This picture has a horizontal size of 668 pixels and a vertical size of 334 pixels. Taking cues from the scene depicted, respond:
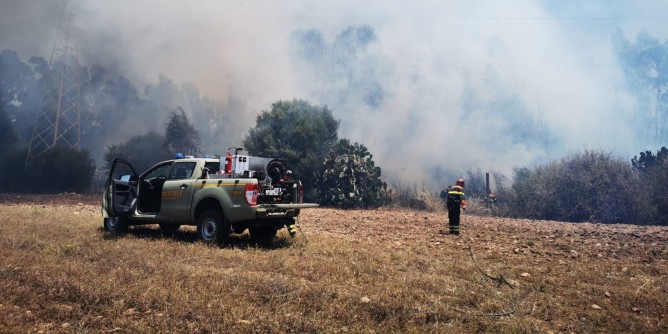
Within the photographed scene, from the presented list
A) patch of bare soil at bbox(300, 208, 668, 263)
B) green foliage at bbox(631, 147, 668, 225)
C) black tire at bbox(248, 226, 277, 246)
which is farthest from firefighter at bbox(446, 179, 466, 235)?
green foliage at bbox(631, 147, 668, 225)

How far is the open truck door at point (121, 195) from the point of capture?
30.2 ft

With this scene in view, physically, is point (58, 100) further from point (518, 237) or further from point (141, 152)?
point (518, 237)

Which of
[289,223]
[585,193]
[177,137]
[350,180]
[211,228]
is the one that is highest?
[177,137]

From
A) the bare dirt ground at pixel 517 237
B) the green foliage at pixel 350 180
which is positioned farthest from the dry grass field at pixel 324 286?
the green foliage at pixel 350 180

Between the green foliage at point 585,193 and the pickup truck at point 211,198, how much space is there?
11.3 m

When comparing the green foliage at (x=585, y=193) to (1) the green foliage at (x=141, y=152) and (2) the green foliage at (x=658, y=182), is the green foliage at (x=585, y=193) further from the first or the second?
(1) the green foliage at (x=141, y=152)

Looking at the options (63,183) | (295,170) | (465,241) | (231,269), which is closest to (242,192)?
(231,269)

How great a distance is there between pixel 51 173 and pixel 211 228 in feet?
69.1

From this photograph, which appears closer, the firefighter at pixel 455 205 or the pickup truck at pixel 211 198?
the pickup truck at pixel 211 198

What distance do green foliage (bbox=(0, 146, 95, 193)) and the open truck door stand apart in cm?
1785

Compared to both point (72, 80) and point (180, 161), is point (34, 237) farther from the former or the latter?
point (72, 80)

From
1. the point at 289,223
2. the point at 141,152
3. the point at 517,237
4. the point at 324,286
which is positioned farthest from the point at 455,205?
the point at 141,152

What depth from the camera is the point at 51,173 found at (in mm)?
24500

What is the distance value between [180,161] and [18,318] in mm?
5249
